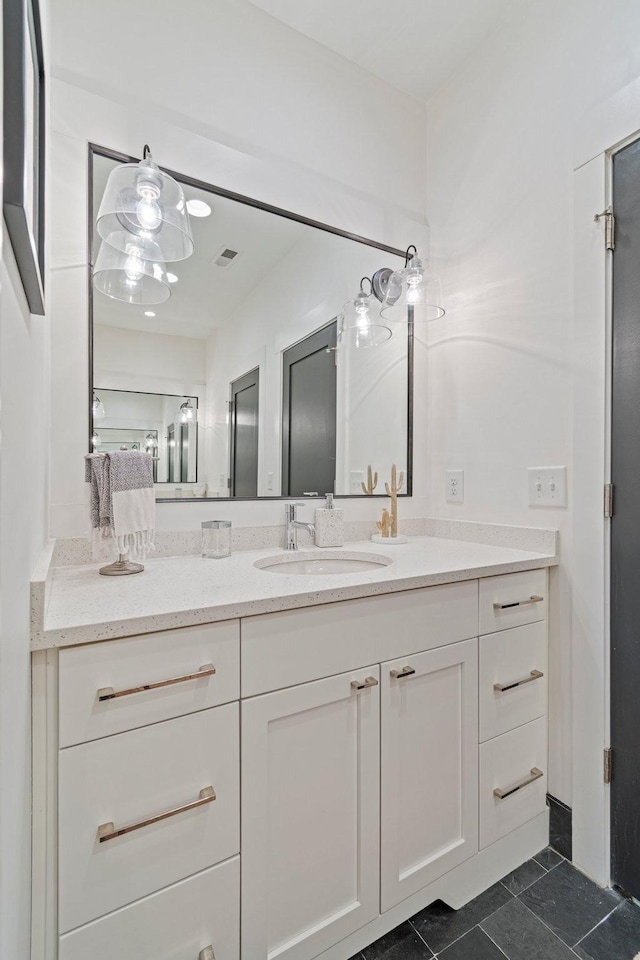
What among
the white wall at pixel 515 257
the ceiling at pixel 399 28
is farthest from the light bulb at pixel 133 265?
the white wall at pixel 515 257

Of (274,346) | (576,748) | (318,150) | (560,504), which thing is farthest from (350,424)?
(576,748)

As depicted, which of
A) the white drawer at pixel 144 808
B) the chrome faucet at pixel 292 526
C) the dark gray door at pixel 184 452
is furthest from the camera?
the chrome faucet at pixel 292 526

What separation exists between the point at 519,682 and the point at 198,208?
1778 mm

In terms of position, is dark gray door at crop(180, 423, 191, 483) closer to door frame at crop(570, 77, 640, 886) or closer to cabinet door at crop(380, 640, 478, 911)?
cabinet door at crop(380, 640, 478, 911)

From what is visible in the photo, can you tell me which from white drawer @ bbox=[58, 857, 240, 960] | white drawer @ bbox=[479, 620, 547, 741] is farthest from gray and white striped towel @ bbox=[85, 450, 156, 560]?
white drawer @ bbox=[479, 620, 547, 741]

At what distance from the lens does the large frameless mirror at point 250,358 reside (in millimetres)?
1356

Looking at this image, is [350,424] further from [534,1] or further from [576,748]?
[534,1]

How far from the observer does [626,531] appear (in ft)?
4.07

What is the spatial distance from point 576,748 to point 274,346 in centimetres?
160

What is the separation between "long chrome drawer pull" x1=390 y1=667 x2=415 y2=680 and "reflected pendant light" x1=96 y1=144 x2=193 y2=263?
4.35 feet

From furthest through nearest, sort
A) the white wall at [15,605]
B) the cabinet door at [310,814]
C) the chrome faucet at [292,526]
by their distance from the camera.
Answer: the chrome faucet at [292,526] → the cabinet door at [310,814] → the white wall at [15,605]

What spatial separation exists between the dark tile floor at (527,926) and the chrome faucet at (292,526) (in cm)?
104

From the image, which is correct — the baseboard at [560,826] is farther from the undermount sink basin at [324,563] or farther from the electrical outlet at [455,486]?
the electrical outlet at [455,486]

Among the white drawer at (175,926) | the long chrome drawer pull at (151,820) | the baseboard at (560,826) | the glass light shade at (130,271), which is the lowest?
the baseboard at (560,826)
